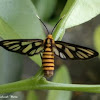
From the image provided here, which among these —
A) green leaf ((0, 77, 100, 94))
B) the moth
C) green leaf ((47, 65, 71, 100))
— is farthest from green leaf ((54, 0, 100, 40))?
green leaf ((47, 65, 71, 100))

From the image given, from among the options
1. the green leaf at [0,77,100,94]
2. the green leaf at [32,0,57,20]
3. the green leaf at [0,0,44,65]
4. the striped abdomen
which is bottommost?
the green leaf at [0,77,100,94]

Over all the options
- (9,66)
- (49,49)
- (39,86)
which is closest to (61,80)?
(9,66)

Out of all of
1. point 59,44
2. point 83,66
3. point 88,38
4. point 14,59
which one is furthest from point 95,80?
point 59,44

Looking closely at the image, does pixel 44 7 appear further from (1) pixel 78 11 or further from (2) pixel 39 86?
(2) pixel 39 86

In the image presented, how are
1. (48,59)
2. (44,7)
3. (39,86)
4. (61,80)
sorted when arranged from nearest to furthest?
(39,86)
(48,59)
(61,80)
(44,7)

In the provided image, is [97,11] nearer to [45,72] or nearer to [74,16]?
[74,16]

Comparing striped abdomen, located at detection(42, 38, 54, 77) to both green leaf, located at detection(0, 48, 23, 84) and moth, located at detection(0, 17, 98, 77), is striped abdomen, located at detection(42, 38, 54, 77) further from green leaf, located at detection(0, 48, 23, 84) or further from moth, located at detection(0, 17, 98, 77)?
green leaf, located at detection(0, 48, 23, 84)

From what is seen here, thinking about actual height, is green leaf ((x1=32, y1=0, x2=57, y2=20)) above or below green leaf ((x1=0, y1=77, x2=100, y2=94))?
above
